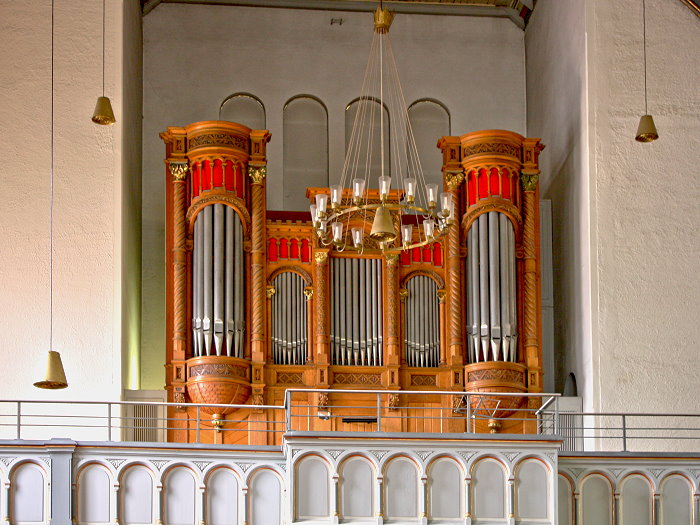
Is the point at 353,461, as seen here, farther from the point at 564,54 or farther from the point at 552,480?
the point at 564,54

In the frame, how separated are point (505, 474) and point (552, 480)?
60cm

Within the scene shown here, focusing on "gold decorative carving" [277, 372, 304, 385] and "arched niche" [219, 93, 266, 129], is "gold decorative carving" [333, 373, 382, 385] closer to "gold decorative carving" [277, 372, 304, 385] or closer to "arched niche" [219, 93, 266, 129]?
"gold decorative carving" [277, 372, 304, 385]

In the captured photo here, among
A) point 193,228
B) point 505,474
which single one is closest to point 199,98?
point 193,228

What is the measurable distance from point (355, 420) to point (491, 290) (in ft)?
9.20

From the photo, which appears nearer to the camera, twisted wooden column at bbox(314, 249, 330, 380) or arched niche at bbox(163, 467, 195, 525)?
arched niche at bbox(163, 467, 195, 525)

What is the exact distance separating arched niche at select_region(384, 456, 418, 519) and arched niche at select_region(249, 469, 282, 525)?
1431mm

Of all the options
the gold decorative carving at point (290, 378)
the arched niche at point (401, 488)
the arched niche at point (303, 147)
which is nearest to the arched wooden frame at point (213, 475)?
the arched niche at point (401, 488)

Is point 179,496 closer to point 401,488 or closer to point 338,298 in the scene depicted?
point 401,488

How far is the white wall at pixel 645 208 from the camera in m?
23.8

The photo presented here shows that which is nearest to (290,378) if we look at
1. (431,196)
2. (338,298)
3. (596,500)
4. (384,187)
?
(338,298)

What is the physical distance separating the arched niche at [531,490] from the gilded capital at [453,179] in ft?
18.5

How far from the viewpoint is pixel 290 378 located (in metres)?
24.5

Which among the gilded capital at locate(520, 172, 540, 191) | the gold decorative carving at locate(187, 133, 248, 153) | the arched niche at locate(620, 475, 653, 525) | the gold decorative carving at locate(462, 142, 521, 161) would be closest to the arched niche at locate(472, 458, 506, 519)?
the arched niche at locate(620, 475, 653, 525)

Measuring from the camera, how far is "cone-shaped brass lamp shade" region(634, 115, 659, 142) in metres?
23.4
